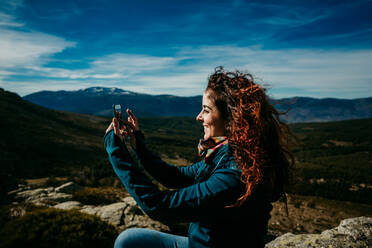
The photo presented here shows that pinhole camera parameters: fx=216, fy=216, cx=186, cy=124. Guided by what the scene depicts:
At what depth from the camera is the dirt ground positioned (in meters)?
11.8

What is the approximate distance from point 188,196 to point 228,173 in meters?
0.29

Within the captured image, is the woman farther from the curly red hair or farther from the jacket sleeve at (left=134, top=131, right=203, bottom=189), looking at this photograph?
the jacket sleeve at (left=134, top=131, right=203, bottom=189)

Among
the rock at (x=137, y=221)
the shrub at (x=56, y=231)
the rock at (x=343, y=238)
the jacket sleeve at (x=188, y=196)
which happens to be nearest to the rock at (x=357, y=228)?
the rock at (x=343, y=238)

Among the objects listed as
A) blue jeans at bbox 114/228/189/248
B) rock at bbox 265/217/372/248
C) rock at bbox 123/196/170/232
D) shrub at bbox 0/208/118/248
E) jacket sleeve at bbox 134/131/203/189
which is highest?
jacket sleeve at bbox 134/131/203/189

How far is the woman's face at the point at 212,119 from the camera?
1777 millimetres

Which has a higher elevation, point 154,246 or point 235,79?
point 235,79

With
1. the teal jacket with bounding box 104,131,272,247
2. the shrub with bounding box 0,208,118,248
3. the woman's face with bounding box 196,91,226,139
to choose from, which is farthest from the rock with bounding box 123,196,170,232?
the woman's face with bounding box 196,91,226,139

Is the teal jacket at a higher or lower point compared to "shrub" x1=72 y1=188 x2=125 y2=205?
higher

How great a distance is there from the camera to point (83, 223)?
4.64 m

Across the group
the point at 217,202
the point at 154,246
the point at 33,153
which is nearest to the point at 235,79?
the point at 217,202

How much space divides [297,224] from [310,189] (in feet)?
44.4

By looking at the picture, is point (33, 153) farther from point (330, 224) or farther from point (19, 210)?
point (330, 224)

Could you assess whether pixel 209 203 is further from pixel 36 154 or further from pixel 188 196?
pixel 36 154

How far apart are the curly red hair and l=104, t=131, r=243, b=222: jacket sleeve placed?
0.31ft
